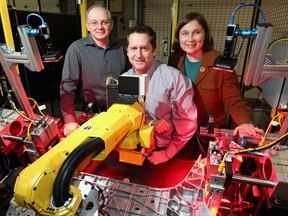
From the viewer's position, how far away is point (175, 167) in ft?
4.68

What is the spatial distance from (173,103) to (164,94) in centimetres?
9

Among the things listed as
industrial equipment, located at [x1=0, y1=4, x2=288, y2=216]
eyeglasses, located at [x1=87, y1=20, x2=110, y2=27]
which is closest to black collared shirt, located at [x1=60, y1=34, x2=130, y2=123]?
Result: eyeglasses, located at [x1=87, y1=20, x2=110, y2=27]

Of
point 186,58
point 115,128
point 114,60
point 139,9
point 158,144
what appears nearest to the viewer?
point 115,128

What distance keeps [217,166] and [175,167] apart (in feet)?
1.74

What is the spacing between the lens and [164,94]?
4.81ft

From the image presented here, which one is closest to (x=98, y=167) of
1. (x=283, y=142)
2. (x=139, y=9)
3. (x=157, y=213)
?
(x=157, y=213)

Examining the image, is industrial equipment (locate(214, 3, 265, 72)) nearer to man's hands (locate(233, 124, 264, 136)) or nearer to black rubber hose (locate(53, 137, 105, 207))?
man's hands (locate(233, 124, 264, 136))

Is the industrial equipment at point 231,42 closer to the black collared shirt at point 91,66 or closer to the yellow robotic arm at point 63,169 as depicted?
the yellow robotic arm at point 63,169

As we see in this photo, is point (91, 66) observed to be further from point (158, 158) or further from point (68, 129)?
point (158, 158)

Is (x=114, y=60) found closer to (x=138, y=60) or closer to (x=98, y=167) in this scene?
(x=138, y=60)

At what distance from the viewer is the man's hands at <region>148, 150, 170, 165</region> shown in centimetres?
146

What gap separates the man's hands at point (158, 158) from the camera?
57.4 inches

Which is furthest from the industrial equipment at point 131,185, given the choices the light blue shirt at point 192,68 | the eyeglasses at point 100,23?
the eyeglasses at point 100,23

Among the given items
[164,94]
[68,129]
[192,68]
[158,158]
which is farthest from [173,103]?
[68,129]
